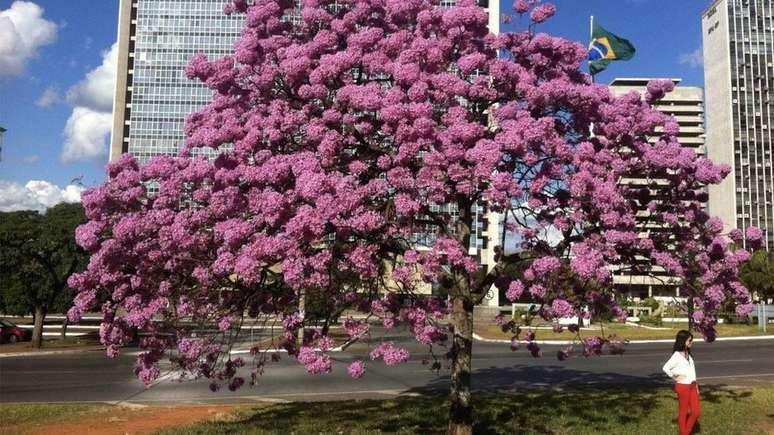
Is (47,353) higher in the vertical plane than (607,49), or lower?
lower

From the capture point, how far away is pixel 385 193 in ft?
21.9

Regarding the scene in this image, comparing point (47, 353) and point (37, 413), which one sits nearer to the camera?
point (37, 413)

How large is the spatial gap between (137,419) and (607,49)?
1519 cm

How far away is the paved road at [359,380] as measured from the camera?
14.3 meters

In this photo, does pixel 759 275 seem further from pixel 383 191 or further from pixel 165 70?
pixel 165 70

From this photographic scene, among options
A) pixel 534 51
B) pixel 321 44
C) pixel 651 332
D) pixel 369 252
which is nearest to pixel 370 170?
pixel 369 252

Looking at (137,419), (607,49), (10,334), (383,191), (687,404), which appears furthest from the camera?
(10,334)

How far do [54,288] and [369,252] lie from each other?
2676cm

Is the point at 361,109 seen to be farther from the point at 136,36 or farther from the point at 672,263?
the point at 136,36

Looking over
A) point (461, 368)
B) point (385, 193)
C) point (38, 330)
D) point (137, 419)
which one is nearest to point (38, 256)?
point (38, 330)

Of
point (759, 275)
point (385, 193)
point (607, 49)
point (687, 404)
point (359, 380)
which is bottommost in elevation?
point (359, 380)

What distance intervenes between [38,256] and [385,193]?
1027 inches

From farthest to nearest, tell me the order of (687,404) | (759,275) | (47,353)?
(759,275)
(47,353)
(687,404)

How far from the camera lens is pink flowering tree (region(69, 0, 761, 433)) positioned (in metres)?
6.38
